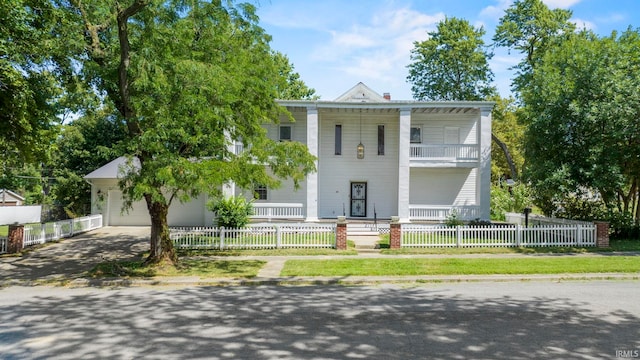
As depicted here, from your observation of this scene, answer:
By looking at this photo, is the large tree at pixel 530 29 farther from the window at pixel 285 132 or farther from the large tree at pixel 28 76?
the large tree at pixel 28 76

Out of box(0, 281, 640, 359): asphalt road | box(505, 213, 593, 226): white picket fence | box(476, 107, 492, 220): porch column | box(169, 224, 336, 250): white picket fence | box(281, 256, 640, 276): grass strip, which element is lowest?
box(0, 281, 640, 359): asphalt road

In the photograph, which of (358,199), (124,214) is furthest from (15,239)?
(358,199)

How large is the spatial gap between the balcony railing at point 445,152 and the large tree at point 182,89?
422 inches

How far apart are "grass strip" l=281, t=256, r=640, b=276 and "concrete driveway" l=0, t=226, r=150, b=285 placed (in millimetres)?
6661

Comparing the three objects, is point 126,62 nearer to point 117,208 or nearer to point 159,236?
point 159,236

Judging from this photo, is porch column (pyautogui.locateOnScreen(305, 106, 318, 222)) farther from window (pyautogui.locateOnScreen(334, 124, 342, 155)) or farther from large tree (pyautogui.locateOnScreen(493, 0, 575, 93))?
large tree (pyautogui.locateOnScreen(493, 0, 575, 93))

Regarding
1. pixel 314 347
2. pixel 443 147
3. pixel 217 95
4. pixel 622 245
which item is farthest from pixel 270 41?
pixel 622 245

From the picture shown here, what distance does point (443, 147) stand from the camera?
77.6ft

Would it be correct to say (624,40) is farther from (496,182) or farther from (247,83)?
(496,182)

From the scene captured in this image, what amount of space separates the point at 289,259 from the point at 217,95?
6346 millimetres

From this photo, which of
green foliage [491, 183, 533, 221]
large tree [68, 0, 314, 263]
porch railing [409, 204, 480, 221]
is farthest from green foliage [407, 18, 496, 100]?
large tree [68, 0, 314, 263]

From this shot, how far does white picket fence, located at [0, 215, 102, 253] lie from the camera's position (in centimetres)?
1776

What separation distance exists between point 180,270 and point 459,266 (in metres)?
8.40

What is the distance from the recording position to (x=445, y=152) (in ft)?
78.6
